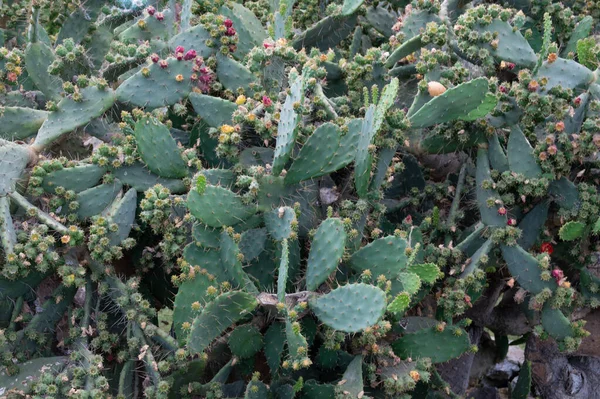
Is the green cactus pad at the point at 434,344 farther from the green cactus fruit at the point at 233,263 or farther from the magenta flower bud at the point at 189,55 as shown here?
the magenta flower bud at the point at 189,55

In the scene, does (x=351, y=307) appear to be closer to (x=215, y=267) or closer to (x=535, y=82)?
(x=215, y=267)

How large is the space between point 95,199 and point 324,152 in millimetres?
955

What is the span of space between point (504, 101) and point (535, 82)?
17 centimetres

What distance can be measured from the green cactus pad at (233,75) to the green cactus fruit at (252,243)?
0.77 m

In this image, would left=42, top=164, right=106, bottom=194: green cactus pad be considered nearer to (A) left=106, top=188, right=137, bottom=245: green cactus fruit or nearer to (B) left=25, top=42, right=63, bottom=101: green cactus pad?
(A) left=106, top=188, right=137, bottom=245: green cactus fruit

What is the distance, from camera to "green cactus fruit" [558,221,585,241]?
2.85m

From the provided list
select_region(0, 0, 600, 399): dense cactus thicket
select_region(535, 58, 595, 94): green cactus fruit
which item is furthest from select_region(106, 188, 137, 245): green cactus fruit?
select_region(535, 58, 595, 94): green cactus fruit

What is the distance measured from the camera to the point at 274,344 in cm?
267

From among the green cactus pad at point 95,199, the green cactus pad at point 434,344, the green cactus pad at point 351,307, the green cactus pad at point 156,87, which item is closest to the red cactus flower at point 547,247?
the green cactus pad at point 434,344

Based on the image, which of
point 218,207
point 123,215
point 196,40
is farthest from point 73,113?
point 218,207

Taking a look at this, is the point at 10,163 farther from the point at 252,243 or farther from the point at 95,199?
the point at 252,243

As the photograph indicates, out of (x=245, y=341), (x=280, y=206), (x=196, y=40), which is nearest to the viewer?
(x=245, y=341)

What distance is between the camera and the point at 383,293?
7.40 feet

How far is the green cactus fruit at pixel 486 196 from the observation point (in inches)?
115
